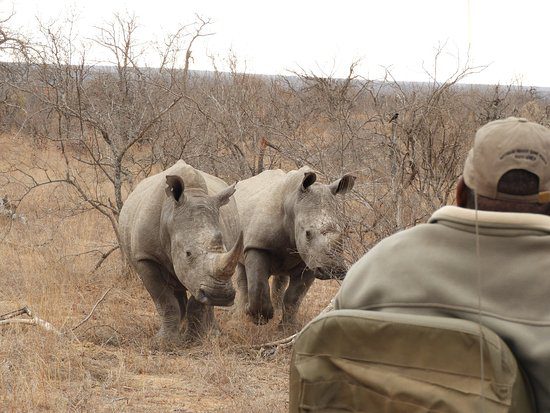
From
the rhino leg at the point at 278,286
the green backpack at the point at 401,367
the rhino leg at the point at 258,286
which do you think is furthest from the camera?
the rhino leg at the point at 278,286

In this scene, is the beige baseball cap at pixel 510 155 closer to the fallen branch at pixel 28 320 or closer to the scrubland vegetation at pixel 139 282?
the scrubland vegetation at pixel 139 282

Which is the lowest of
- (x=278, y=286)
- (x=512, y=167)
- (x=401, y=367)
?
(x=278, y=286)

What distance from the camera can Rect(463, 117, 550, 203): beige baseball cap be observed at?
228 cm

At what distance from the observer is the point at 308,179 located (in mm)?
8141

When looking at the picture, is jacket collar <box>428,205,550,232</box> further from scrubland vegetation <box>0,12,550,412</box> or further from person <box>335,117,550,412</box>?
scrubland vegetation <box>0,12,550,412</box>

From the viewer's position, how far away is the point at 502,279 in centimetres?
222

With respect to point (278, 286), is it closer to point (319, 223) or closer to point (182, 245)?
point (319, 223)

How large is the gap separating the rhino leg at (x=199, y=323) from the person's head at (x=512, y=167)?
558cm

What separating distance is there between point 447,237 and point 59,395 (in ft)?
11.4

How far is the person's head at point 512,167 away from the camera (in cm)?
229

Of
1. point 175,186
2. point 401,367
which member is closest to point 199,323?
point 175,186

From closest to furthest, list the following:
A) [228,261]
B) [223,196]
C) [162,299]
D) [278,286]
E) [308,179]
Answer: [228,261] < [223,196] < [162,299] < [308,179] < [278,286]

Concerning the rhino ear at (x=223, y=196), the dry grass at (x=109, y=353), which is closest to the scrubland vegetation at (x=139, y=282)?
the dry grass at (x=109, y=353)

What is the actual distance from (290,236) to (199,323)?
1.25 m
